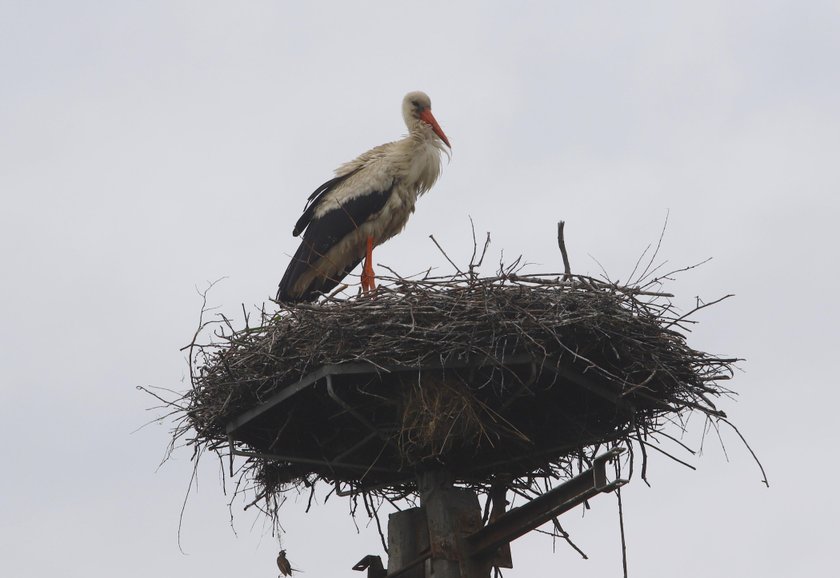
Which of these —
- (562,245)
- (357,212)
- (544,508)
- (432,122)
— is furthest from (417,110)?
(544,508)

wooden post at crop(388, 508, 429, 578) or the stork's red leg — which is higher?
the stork's red leg

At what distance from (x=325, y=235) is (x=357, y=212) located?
0.99 ft

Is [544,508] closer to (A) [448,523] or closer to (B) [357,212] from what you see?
(A) [448,523]

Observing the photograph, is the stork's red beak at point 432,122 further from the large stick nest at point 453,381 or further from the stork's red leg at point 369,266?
the large stick nest at point 453,381

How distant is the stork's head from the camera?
33.8 feet

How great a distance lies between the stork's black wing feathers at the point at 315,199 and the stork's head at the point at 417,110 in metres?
0.71

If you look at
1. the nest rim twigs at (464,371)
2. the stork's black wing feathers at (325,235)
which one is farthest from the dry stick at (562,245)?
the stork's black wing feathers at (325,235)

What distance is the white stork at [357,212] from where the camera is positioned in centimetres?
968

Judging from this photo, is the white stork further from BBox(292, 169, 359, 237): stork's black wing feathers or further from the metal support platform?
the metal support platform

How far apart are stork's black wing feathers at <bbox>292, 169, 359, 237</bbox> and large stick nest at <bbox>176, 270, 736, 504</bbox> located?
101 inches

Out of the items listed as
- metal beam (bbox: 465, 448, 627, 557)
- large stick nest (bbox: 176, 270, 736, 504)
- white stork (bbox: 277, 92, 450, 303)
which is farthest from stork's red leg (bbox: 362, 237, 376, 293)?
metal beam (bbox: 465, 448, 627, 557)

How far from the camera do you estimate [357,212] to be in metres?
9.63

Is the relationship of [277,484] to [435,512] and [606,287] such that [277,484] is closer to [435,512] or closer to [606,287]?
[435,512]

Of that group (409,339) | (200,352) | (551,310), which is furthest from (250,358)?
(551,310)
